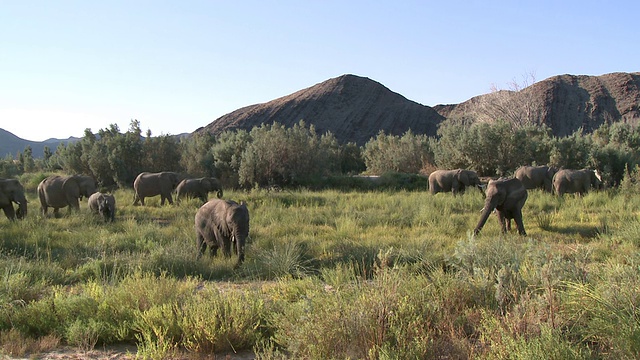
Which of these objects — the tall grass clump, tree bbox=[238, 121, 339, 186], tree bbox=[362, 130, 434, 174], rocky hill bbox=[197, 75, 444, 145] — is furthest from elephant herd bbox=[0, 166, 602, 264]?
rocky hill bbox=[197, 75, 444, 145]

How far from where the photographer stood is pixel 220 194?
1833cm

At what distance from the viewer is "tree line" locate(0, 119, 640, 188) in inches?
971

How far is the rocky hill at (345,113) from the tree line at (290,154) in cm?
4574

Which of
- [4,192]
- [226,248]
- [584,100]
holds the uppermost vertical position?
[584,100]

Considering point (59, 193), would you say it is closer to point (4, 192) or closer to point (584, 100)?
point (4, 192)

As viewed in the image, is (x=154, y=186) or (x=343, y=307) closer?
(x=343, y=307)

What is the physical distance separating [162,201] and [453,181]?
11.6 metres

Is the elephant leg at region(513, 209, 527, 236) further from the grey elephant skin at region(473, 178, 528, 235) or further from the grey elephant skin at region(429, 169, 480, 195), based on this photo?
the grey elephant skin at region(429, 169, 480, 195)

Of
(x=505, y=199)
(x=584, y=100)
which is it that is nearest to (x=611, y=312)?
(x=505, y=199)

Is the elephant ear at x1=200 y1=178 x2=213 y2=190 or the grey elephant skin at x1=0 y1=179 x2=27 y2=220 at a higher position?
the grey elephant skin at x1=0 y1=179 x2=27 y2=220

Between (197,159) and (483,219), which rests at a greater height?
(197,159)

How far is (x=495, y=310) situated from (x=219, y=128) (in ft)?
253

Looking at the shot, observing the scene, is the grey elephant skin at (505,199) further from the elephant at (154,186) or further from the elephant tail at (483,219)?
the elephant at (154,186)

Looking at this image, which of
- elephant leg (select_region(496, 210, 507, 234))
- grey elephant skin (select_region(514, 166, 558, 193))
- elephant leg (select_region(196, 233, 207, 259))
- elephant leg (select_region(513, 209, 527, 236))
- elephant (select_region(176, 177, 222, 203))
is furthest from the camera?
grey elephant skin (select_region(514, 166, 558, 193))
